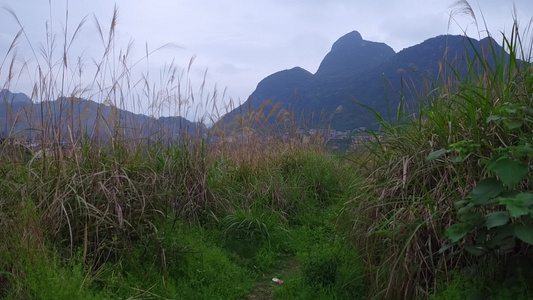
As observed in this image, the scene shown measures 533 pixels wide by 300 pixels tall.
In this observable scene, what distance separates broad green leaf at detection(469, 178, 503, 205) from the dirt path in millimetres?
2134

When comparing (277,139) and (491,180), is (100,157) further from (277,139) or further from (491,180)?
(277,139)

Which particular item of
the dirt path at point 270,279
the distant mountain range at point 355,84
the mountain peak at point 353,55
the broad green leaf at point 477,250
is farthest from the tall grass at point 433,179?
the mountain peak at point 353,55

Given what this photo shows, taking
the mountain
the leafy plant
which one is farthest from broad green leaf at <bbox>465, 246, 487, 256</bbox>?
the mountain

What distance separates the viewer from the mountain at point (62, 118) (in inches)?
142

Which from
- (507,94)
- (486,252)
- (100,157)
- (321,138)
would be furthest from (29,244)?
(321,138)

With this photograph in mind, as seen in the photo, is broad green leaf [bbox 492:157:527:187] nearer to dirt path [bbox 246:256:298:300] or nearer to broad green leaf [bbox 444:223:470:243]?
broad green leaf [bbox 444:223:470:243]

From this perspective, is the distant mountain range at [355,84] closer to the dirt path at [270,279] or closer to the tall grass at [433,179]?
the tall grass at [433,179]

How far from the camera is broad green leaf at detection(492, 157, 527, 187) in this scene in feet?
6.32

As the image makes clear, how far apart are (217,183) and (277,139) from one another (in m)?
2.54

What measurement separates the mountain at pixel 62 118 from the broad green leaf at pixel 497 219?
3.07 metres

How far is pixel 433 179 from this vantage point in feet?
9.44

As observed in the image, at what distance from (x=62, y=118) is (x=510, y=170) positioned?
3.27 m

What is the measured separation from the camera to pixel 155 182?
12.5ft

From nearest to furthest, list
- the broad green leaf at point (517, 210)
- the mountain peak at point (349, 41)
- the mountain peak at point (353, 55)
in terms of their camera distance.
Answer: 1. the broad green leaf at point (517, 210)
2. the mountain peak at point (353, 55)
3. the mountain peak at point (349, 41)
